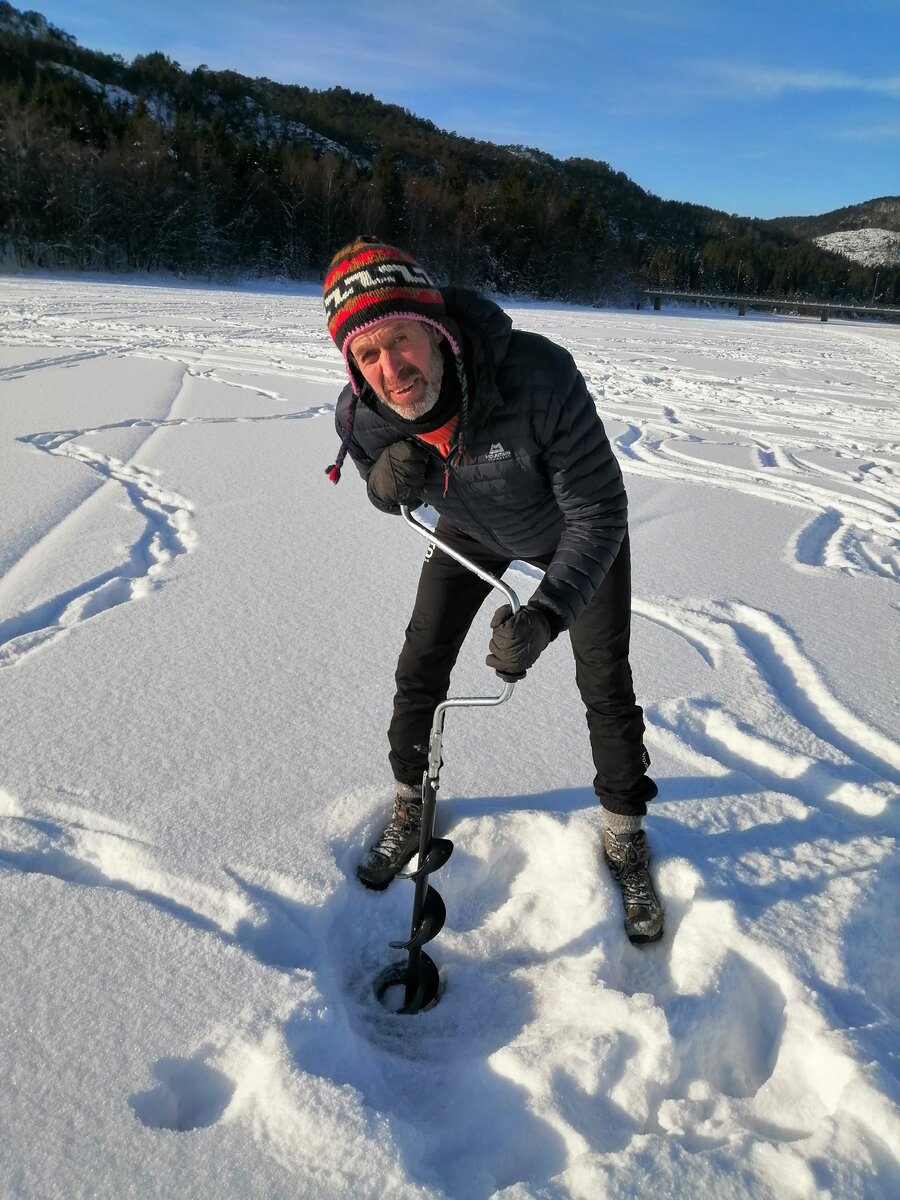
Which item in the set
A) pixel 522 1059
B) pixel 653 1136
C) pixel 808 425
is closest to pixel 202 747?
pixel 522 1059

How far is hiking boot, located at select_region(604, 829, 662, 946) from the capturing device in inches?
72.1

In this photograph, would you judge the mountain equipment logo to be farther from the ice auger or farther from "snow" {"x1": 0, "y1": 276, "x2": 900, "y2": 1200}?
"snow" {"x1": 0, "y1": 276, "x2": 900, "y2": 1200}

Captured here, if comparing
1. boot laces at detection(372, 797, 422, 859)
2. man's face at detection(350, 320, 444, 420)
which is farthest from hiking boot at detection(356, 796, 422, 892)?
man's face at detection(350, 320, 444, 420)

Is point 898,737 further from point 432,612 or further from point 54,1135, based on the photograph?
point 54,1135

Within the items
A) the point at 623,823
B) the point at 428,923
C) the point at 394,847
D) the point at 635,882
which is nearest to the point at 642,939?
the point at 635,882

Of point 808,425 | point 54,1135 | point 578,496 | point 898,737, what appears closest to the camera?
point 54,1135

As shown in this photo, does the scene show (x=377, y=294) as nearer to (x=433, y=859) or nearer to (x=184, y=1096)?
(x=433, y=859)

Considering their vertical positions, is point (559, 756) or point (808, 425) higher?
point (808, 425)

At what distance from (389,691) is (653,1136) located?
164cm

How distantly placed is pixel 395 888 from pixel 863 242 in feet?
648

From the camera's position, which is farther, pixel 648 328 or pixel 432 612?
pixel 648 328

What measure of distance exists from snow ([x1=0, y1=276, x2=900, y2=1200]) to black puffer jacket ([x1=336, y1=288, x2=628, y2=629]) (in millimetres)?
838

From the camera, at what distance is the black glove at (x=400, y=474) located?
173 cm

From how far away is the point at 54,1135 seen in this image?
4.21 ft
